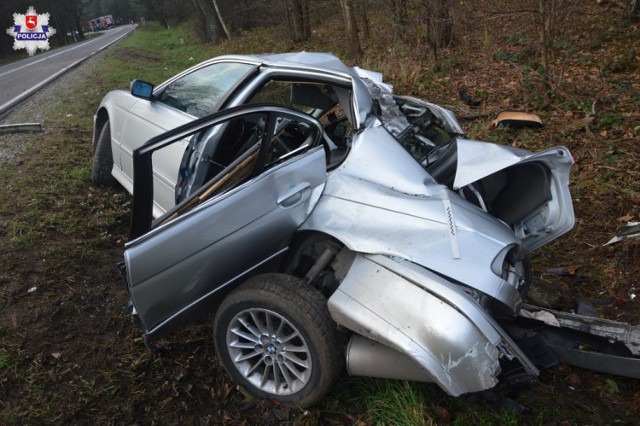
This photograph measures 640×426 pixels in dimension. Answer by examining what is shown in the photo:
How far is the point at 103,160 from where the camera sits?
15.5 feet

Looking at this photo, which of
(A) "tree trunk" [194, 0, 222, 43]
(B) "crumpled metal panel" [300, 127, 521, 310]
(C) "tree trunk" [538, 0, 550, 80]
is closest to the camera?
(B) "crumpled metal panel" [300, 127, 521, 310]

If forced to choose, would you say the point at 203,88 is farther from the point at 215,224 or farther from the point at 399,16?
the point at 399,16

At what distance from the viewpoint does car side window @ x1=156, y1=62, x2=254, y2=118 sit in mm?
3402

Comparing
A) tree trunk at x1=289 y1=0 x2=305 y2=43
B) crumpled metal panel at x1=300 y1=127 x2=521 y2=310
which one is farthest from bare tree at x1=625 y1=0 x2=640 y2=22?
tree trunk at x1=289 y1=0 x2=305 y2=43

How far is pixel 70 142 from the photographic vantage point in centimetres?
619

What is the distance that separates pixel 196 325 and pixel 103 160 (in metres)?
2.57

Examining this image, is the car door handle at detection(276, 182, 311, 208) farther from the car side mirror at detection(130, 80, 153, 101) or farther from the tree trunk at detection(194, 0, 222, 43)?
the tree trunk at detection(194, 0, 222, 43)

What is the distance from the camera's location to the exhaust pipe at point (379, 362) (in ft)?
A: 7.05

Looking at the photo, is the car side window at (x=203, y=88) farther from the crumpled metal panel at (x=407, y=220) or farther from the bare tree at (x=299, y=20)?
the bare tree at (x=299, y=20)

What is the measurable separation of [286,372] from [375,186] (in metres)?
1.15

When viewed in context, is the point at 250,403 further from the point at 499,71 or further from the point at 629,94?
the point at 499,71

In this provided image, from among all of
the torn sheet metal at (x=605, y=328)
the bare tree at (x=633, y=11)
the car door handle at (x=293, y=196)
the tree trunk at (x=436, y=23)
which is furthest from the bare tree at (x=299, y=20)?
the torn sheet metal at (x=605, y=328)

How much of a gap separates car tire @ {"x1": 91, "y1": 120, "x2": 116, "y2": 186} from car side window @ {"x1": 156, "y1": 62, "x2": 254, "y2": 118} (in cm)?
112

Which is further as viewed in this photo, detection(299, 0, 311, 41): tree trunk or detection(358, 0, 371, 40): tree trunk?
detection(299, 0, 311, 41): tree trunk
